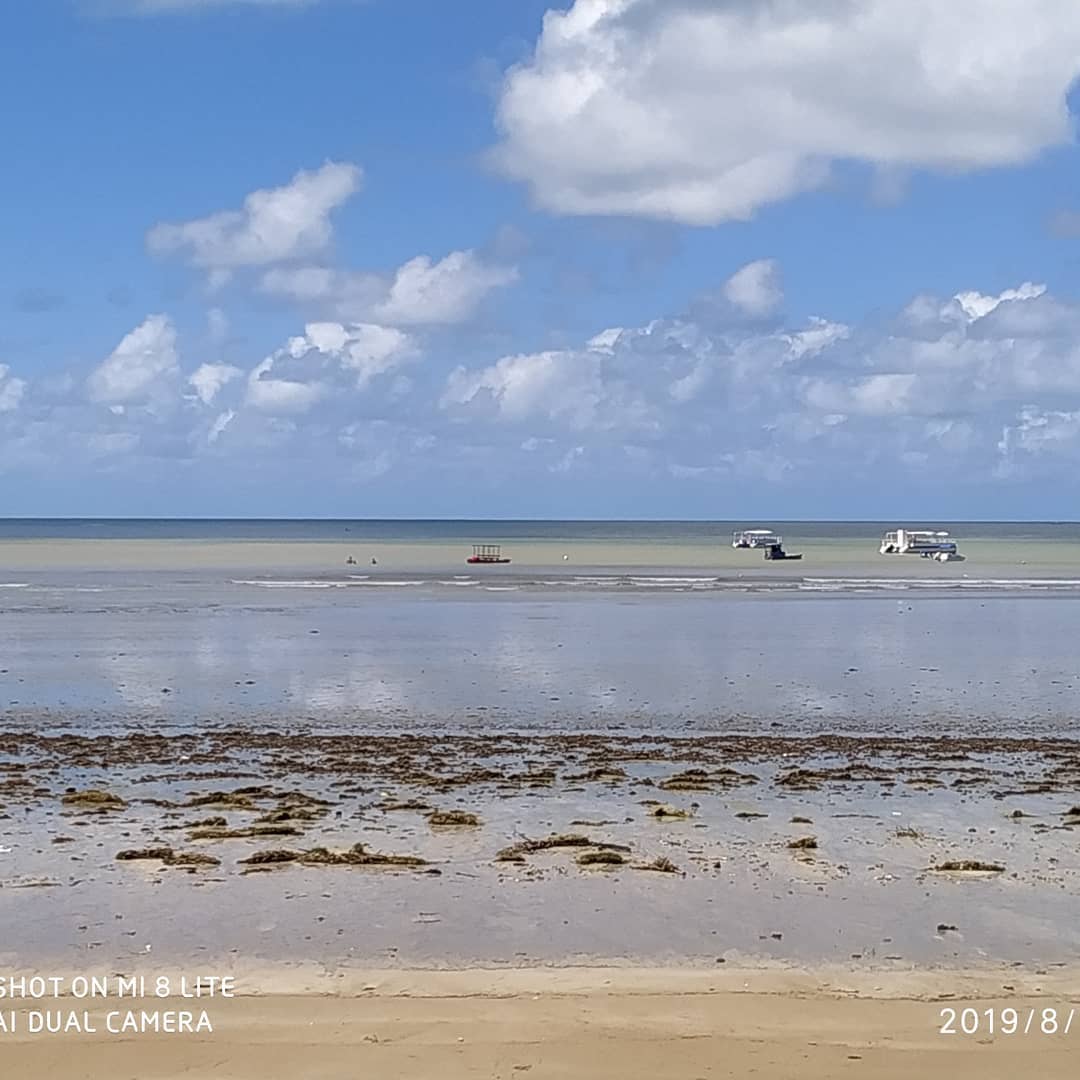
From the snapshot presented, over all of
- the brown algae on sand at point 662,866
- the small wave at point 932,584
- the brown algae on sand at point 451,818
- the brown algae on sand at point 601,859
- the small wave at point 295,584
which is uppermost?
the small wave at point 295,584

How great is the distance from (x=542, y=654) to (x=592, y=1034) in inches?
963

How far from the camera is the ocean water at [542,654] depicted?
23516 millimetres

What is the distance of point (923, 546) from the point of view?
11006 cm

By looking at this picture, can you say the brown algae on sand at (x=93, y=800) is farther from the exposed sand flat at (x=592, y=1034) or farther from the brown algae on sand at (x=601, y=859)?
the exposed sand flat at (x=592, y=1034)

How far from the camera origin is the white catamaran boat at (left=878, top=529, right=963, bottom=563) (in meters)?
108

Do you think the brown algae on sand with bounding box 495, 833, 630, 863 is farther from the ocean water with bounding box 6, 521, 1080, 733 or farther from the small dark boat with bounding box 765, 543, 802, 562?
the small dark boat with bounding box 765, 543, 802, 562

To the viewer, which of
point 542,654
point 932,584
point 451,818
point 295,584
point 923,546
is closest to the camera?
point 451,818

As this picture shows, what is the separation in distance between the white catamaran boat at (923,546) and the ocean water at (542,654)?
133ft

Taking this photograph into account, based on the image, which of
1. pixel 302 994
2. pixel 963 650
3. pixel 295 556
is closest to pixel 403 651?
pixel 963 650

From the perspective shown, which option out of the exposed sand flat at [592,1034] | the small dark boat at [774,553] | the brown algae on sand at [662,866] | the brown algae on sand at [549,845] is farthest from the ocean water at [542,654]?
the small dark boat at [774,553]

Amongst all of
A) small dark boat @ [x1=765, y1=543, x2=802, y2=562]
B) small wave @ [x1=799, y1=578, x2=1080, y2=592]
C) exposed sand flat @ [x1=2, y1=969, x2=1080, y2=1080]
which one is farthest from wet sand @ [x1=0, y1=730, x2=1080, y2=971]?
small dark boat @ [x1=765, y1=543, x2=802, y2=562]

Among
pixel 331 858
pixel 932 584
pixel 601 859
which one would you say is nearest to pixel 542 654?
pixel 601 859

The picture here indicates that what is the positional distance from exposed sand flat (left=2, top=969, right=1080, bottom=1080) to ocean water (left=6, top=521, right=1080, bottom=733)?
12.7 metres

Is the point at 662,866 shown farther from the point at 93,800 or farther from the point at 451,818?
the point at 93,800
